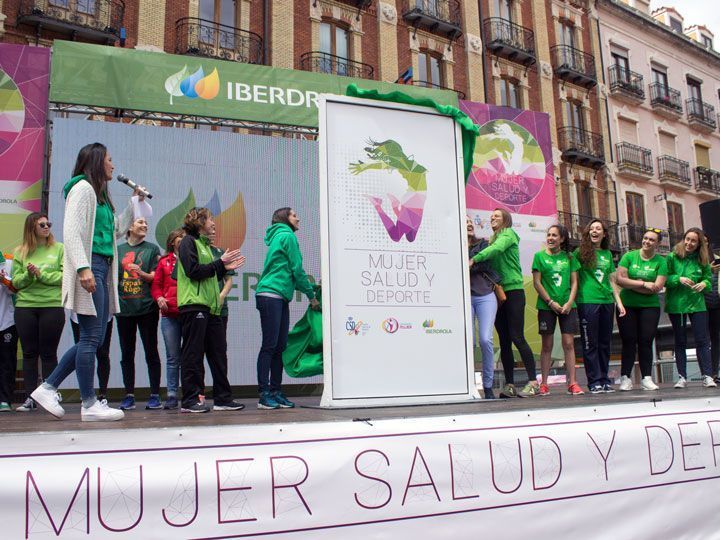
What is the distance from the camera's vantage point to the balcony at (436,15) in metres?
19.8

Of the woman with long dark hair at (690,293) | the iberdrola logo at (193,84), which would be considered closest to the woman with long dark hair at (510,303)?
the woman with long dark hair at (690,293)

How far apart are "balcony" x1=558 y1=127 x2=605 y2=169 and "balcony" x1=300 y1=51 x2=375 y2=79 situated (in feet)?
27.8

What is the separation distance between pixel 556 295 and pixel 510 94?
17.9 m

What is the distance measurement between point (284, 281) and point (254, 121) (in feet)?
16.5

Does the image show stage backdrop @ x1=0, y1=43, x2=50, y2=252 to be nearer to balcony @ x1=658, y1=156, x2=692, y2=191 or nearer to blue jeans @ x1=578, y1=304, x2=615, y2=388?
blue jeans @ x1=578, y1=304, x2=615, y2=388

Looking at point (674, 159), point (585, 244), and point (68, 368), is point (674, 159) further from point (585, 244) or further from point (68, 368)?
point (68, 368)

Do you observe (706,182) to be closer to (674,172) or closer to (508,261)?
(674,172)

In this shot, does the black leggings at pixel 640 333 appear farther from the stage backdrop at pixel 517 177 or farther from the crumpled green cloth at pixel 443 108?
the stage backdrop at pixel 517 177

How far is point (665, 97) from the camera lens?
90.0ft

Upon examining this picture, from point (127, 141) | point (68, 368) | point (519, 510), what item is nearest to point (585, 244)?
point (519, 510)

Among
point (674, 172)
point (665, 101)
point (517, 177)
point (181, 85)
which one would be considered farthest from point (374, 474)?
point (665, 101)

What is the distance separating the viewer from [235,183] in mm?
9297

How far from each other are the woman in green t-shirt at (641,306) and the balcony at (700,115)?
25.6m

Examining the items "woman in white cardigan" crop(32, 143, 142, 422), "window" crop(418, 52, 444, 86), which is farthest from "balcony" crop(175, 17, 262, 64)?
"woman in white cardigan" crop(32, 143, 142, 422)
